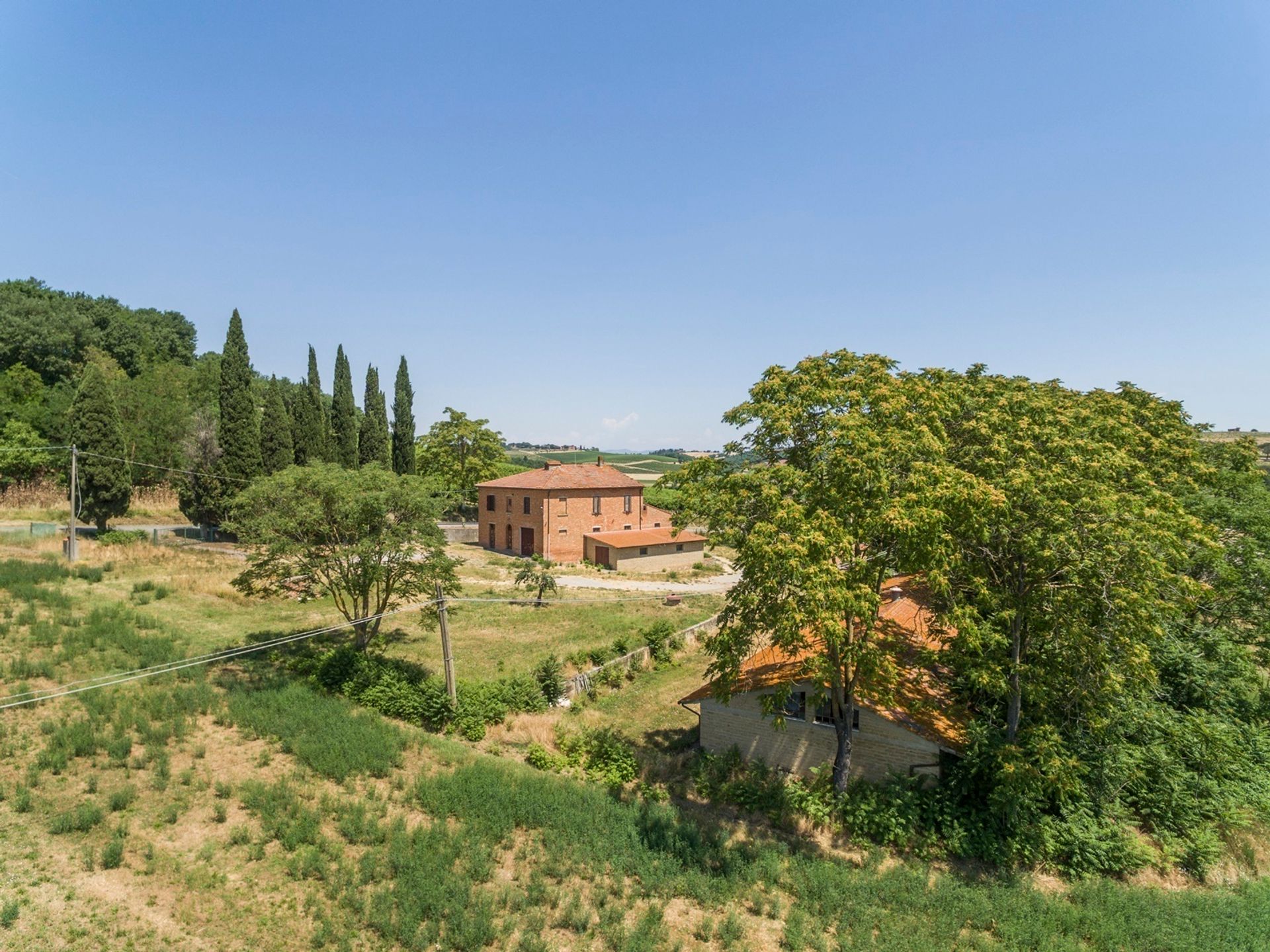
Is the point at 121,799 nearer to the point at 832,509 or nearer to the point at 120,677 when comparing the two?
the point at 120,677

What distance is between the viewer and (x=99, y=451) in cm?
3941

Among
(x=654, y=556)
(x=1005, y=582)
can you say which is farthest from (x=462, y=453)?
(x=1005, y=582)

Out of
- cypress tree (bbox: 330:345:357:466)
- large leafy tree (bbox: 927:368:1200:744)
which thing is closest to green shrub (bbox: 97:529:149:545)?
cypress tree (bbox: 330:345:357:466)

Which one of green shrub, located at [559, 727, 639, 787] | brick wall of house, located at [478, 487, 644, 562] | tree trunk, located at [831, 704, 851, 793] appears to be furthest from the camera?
brick wall of house, located at [478, 487, 644, 562]

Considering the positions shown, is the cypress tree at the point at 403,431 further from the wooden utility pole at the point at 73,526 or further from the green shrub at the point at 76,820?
the green shrub at the point at 76,820

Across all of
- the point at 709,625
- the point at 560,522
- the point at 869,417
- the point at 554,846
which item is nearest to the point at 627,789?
the point at 554,846

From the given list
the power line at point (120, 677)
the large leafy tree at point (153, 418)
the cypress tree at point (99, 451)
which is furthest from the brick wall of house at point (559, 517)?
the power line at point (120, 677)

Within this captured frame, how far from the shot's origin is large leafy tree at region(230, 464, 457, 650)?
2173cm

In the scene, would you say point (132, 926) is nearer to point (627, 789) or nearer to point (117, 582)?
point (627, 789)

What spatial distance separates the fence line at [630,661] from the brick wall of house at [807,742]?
9.58 ft

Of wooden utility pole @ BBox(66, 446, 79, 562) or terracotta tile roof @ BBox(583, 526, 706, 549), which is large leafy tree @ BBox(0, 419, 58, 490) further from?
terracotta tile roof @ BBox(583, 526, 706, 549)

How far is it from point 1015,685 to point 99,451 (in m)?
49.7

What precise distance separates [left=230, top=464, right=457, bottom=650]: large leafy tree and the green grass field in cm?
437

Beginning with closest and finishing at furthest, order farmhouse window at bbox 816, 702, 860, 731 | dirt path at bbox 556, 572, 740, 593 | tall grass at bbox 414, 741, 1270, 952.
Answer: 1. tall grass at bbox 414, 741, 1270, 952
2. farmhouse window at bbox 816, 702, 860, 731
3. dirt path at bbox 556, 572, 740, 593
